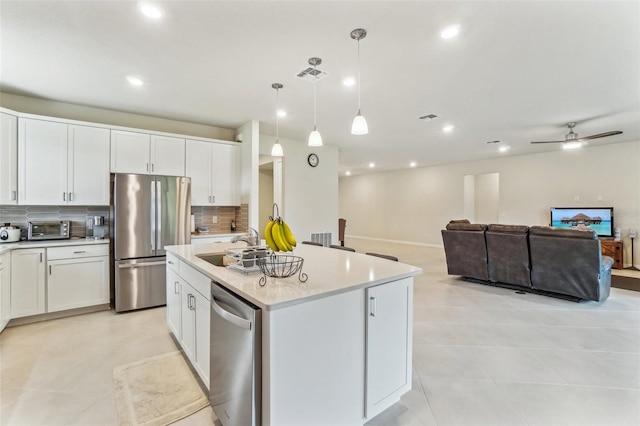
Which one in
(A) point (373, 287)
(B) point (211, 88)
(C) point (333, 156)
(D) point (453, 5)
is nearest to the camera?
(A) point (373, 287)

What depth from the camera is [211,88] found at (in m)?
3.40

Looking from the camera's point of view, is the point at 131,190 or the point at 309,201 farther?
the point at 309,201

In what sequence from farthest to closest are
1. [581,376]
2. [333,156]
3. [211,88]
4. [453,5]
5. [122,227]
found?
1. [333,156]
2. [122,227]
3. [211,88]
4. [581,376]
5. [453,5]

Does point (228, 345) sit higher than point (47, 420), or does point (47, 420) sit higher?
point (228, 345)

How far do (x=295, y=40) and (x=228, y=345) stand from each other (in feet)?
7.47

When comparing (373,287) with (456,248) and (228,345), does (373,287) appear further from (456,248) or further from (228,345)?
(456,248)

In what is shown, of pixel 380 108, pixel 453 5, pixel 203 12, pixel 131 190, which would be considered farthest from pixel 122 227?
pixel 453 5

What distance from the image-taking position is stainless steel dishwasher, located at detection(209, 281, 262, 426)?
1423 mm

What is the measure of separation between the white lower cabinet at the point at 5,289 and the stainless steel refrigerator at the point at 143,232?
36.5 inches

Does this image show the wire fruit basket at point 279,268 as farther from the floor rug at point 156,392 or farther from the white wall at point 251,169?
the white wall at point 251,169

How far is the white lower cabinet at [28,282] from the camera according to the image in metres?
3.23

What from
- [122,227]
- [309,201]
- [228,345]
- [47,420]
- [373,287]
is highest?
[309,201]

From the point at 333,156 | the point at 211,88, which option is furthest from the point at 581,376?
the point at 333,156

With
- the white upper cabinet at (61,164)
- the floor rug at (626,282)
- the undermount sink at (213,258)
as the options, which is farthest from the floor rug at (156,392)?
the floor rug at (626,282)
